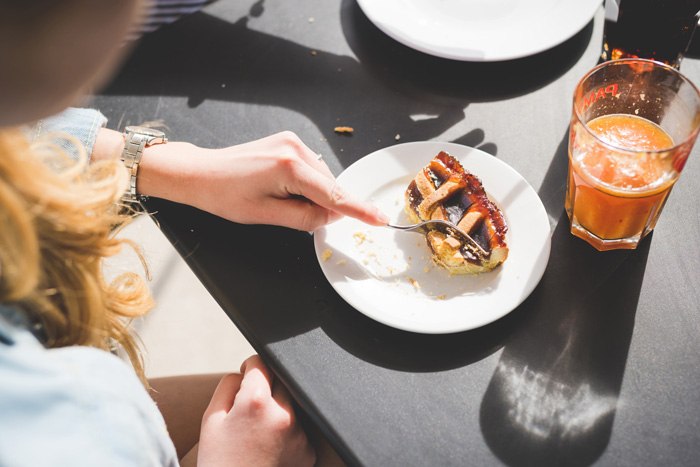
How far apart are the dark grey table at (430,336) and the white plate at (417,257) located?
3cm

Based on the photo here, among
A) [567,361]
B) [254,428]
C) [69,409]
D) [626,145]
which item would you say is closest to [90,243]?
[69,409]

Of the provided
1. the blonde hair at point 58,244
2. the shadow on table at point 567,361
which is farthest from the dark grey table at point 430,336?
the blonde hair at point 58,244

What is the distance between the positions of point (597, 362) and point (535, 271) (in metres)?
0.13

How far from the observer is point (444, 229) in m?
0.83

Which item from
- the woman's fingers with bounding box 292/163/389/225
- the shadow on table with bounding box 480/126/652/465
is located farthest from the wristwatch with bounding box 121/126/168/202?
the shadow on table with bounding box 480/126/652/465

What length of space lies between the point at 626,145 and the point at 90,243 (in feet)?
2.29

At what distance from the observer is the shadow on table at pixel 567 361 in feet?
2.18

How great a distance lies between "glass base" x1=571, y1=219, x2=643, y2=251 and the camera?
0.80 m

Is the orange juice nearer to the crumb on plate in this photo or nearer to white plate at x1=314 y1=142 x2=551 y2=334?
→ white plate at x1=314 y1=142 x2=551 y2=334

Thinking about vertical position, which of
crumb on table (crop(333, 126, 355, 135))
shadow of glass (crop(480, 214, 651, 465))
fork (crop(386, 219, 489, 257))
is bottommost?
shadow of glass (crop(480, 214, 651, 465))

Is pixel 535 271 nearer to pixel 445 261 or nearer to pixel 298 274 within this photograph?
pixel 445 261

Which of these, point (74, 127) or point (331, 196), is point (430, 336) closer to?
point (331, 196)

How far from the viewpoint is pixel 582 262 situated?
799 mm

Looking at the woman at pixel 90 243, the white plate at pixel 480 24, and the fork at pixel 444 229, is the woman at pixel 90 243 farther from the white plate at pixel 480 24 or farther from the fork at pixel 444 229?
the white plate at pixel 480 24
